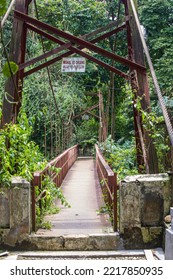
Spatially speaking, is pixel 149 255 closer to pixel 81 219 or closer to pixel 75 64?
pixel 81 219

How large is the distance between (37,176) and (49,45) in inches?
422

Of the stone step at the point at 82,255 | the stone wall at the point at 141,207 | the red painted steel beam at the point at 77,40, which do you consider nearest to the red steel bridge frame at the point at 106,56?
the red painted steel beam at the point at 77,40

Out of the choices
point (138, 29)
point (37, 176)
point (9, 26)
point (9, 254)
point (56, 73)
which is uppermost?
point (9, 26)

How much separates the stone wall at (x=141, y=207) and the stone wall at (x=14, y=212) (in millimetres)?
974

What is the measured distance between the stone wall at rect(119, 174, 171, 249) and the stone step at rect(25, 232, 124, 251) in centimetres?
13

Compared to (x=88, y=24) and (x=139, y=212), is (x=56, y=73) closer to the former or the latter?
(x=88, y=24)

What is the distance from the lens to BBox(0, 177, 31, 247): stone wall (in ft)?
14.0

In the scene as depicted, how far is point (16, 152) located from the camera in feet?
15.7

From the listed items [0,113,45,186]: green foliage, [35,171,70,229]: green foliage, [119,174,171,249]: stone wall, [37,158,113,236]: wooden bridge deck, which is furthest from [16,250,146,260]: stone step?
[0,113,45,186]: green foliage

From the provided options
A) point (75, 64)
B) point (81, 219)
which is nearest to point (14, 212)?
point (81, 219)

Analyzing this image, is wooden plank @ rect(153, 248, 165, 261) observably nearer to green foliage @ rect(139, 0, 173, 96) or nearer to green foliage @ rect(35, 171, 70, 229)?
green foliage @ rect(35, 171, 70, 229)

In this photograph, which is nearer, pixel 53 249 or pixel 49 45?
pixel 53 249

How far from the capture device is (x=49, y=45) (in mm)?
14586

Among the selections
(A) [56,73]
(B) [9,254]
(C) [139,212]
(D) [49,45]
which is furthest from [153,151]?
(D) [49,45]
